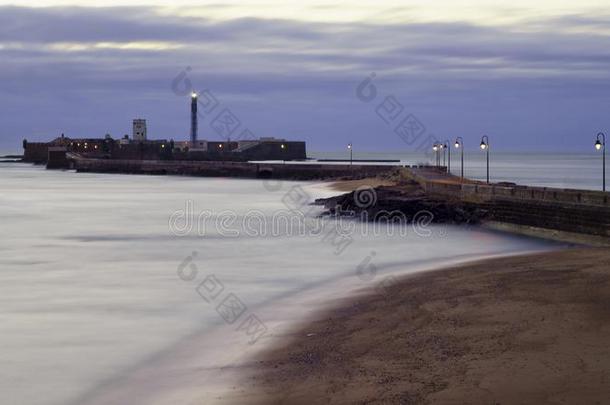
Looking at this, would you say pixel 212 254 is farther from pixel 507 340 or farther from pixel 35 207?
pixel 35 207

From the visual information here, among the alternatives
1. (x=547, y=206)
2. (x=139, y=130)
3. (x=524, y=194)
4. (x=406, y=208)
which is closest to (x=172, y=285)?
(x=547, y=206)

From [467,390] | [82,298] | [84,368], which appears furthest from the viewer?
[82,298]

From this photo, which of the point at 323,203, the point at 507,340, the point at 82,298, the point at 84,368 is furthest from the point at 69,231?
the point at 507,340

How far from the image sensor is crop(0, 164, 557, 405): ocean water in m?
13.1

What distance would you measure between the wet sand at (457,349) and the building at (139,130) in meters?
162

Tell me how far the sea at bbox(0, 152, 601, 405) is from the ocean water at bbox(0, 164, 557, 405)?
0.05 meters

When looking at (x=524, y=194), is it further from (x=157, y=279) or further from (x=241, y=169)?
(x=241, y=169)

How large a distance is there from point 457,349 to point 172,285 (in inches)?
493

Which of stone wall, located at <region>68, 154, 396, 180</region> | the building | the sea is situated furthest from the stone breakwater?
the building

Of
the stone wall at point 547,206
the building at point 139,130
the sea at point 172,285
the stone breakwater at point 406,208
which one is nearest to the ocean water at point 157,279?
the sea at point 172,285

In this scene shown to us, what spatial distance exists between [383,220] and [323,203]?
13336 mm

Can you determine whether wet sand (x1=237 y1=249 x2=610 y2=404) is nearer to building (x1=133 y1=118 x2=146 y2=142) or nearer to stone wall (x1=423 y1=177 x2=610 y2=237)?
stone wall (x1=423 y1=177 x2=610 y2=237)

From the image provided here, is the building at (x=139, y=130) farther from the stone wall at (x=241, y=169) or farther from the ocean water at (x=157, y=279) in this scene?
the ocean water at (x=157, y=279)

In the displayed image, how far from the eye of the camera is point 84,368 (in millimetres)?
13211
